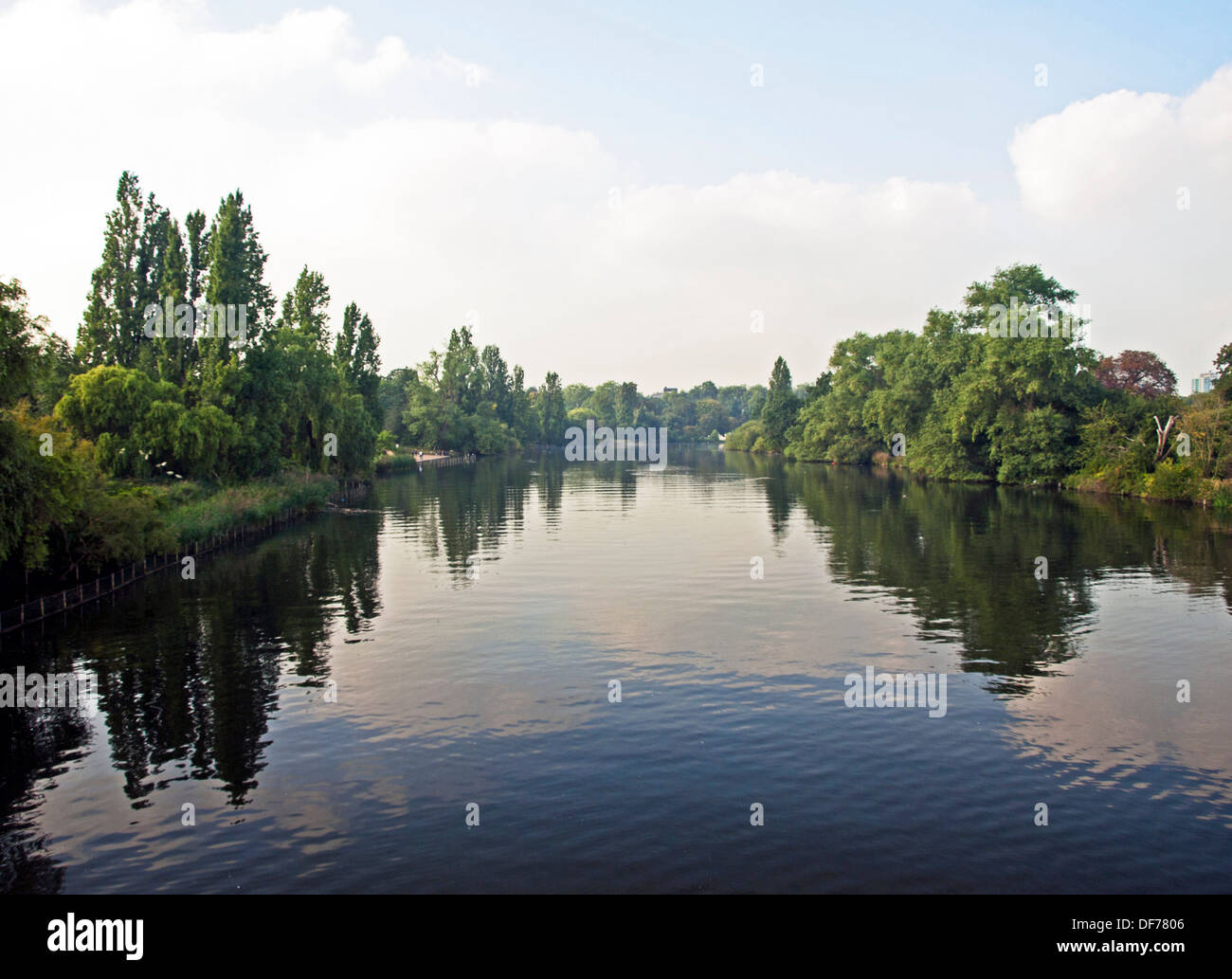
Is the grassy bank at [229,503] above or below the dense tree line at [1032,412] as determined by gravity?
below

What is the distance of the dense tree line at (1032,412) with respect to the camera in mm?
68812

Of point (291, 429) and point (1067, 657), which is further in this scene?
point (291, 429)

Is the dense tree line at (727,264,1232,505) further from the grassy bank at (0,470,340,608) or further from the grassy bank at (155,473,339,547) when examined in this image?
the grassy bank at (0,470,340,608)

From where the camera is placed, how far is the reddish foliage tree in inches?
4665

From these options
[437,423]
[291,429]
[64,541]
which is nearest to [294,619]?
[64,541]

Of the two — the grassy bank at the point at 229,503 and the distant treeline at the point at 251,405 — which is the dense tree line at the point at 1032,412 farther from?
the grassy bank at the point at 229,503

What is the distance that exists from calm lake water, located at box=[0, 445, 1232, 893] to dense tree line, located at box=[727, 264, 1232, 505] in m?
34.0

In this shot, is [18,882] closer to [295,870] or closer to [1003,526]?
[295,870]

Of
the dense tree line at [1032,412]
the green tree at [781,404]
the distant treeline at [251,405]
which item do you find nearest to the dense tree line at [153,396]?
the distant treeline at [251,405]

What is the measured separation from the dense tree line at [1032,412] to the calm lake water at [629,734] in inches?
1338

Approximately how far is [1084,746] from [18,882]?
2021 cm

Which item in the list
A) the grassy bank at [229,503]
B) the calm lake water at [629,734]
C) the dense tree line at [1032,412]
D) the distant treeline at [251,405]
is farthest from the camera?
the dense tree line at [1032,412]

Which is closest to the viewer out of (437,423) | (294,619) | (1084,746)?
(1084,746)

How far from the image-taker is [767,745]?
1844 centimetres
